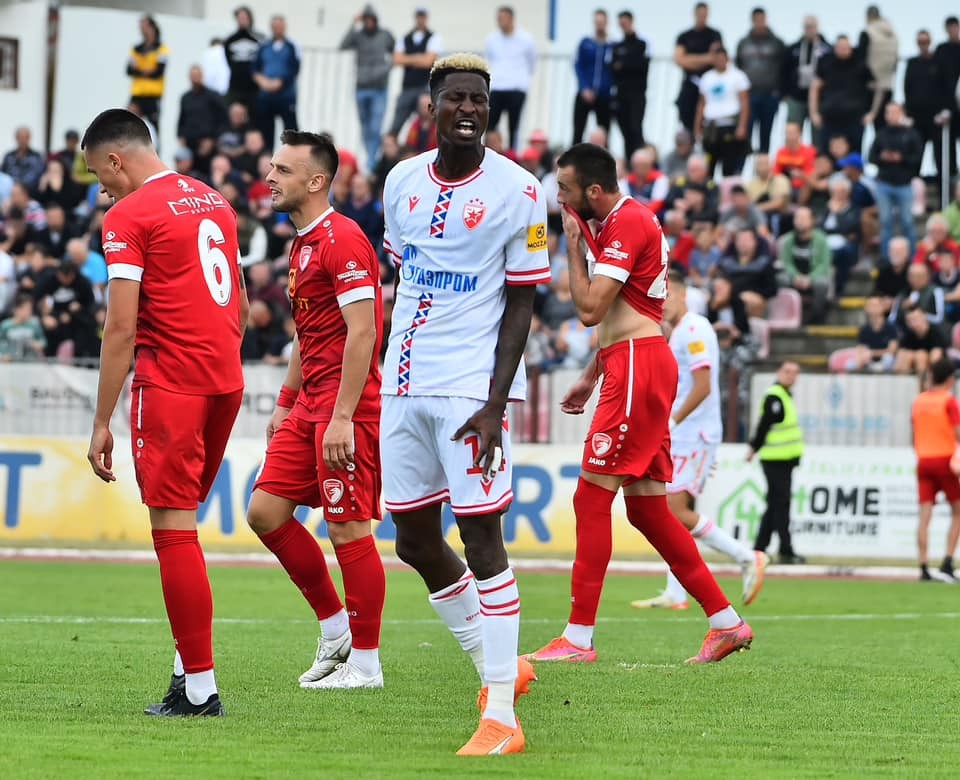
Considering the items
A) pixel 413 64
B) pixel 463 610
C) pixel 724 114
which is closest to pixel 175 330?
pixel 463 610

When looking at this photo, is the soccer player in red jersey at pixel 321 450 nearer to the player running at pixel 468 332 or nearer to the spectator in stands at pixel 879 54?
the player running at pixel 468 332

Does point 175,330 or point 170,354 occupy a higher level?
point 175,330

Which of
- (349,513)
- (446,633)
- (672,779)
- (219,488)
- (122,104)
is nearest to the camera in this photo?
(672,779)

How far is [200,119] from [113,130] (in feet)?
67.6

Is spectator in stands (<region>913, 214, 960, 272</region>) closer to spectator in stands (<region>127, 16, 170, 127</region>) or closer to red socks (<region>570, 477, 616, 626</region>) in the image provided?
spectator in stands (<region>127, 16, 170, 127</region>)

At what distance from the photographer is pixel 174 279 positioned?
7.46 meters

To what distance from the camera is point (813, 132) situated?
2659cm

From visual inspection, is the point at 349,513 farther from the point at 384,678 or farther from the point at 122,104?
the point at 122,104

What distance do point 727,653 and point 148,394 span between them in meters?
3.86

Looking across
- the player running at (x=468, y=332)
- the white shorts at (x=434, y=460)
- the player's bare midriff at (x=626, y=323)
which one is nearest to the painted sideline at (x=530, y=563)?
the player's bare midriff at (x=626, y=323)

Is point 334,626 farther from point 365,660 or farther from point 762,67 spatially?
point 762,67

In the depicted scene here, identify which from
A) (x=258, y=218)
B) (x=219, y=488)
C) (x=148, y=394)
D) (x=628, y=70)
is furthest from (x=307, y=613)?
(x=628, y=70)

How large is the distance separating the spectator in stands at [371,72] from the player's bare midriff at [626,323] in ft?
60.1

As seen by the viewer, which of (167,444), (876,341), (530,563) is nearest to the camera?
(167,444)
